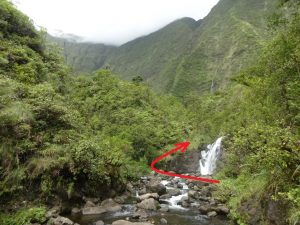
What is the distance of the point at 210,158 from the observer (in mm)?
34156

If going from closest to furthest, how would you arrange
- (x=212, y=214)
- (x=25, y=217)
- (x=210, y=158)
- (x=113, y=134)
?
(x=25, y=217)
(x=212, y=214)
(x=210, y=158)
(x=113, y=134)

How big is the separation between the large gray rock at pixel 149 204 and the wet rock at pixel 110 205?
134 centimetres

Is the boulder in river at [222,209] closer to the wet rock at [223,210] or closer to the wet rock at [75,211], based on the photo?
the wet rock at [223,210]

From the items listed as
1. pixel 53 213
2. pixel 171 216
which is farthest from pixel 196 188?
pixel 53 213

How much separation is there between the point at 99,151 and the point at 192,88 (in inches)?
3580

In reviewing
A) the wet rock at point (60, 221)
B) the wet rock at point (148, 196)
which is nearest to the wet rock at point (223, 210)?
the wet rock at point (148, 196)

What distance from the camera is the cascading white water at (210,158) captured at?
1288 inches

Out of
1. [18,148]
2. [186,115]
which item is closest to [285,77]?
[18,148]

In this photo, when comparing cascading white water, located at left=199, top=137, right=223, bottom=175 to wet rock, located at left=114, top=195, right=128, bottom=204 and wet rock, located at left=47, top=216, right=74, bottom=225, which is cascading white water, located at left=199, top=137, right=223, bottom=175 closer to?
wet rock, located at left=114, top=195, right=128, bottom=204

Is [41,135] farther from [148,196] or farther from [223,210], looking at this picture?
[223,210]

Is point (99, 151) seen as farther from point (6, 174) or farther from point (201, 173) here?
point (201, 173)

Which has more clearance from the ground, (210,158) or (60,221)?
(60,221)

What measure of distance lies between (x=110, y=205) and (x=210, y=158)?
59.3 ft

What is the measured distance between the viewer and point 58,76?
29.3 m
